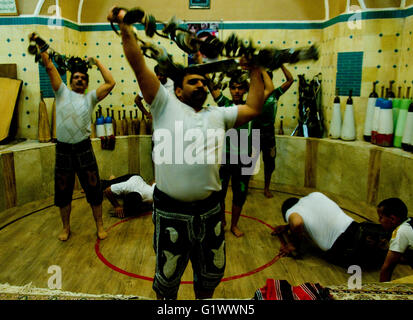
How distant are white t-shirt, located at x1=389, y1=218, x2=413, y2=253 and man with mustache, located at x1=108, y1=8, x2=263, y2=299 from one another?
47.9 inches

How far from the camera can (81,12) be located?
5672 mm

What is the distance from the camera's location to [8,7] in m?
4.67

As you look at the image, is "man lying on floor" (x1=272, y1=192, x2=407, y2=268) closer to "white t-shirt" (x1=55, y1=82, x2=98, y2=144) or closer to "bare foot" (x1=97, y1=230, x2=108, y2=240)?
"bare foot" (x1=97, y1=230, x2=108, y2=240)

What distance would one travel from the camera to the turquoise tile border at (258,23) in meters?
4.55

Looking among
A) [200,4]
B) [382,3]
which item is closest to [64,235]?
[200,4]

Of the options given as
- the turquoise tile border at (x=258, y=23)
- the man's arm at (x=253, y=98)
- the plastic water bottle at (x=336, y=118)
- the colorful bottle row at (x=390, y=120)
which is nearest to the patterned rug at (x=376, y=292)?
the man's arm at (x=253, y=98)

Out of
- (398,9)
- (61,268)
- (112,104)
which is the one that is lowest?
(61,268)

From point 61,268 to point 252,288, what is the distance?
1.51 metres

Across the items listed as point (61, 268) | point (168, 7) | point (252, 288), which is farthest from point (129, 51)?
point (168, 7)

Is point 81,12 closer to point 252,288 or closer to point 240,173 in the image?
point 240,173

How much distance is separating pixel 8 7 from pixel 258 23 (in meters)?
3.53

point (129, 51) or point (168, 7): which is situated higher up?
point (168, 7)

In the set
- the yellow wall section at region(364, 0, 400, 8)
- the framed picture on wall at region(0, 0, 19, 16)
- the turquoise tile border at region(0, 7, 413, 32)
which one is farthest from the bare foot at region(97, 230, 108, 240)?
the yellow wall section at region(364, 0, 400, 8)

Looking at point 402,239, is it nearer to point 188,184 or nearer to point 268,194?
point 188,184
